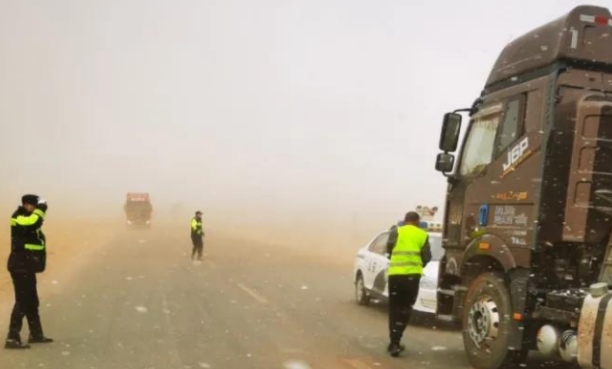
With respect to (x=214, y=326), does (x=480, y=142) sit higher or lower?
higher

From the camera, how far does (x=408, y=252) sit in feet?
26.2

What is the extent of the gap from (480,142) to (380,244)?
4764 mm

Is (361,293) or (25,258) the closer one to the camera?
(25,258)

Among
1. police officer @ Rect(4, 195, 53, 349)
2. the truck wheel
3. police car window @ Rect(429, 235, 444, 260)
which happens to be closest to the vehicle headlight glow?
police car window @ Rect(429, 235, 444, 260)

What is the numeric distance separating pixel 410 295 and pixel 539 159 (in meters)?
2.46

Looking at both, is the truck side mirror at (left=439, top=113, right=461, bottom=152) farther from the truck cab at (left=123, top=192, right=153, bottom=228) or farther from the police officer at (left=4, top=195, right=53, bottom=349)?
the truck cab at (left=123, top=192, right=153, bottom=228)

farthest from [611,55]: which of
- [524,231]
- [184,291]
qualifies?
[184,291]

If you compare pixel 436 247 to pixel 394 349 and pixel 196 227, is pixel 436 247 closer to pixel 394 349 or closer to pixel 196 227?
pixel 394 349

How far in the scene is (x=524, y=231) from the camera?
6355mm

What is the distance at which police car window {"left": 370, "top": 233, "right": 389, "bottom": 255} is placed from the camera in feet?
38.8

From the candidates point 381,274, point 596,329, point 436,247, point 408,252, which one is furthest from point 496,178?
point 381,274

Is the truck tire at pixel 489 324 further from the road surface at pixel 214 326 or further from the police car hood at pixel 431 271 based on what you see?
the police car hood at pixel 431 271

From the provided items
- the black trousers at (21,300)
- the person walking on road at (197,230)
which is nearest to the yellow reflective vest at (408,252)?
the black trousers at (21,300)

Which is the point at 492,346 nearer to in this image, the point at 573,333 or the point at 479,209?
the point at 573,333
